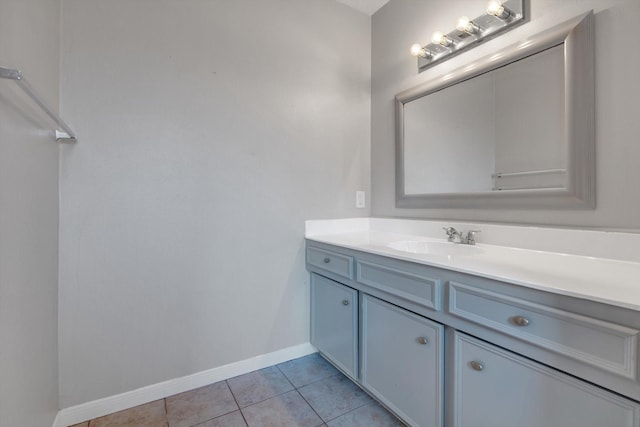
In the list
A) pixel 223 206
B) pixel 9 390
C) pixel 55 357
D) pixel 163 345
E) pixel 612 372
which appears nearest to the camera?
pixel 612 372

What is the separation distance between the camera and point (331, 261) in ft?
5.60

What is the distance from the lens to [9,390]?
84 centimetres

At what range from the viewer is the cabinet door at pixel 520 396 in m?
0.74

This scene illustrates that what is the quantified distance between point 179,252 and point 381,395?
1247 mm

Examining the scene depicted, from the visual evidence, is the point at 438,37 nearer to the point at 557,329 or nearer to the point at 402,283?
the point at 402,283

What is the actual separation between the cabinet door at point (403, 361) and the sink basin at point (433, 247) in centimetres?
33

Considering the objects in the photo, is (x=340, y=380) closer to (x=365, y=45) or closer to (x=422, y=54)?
(x=422, y=54)

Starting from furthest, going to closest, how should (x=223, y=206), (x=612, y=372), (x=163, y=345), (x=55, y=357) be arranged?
(x=223, y=206) < (x=163, y=345) < (x=55, y=357) < (x=612, y=372)

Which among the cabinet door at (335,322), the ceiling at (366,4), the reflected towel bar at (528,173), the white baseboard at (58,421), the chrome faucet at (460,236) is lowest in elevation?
the white baseboard at (58,421)

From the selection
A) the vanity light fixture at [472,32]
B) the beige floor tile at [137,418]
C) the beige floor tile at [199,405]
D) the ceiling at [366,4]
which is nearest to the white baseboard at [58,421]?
the beige floor tile at [137,418]

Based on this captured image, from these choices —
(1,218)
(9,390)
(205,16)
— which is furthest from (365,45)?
(9,390)

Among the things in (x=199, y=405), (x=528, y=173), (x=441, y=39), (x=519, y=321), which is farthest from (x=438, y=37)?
(x=199, y=405)

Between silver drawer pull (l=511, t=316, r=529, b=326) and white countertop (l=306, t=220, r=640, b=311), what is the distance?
0.34 feet

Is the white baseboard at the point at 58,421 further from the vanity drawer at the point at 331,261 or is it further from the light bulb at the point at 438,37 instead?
the light bulb at the point at 438,37
